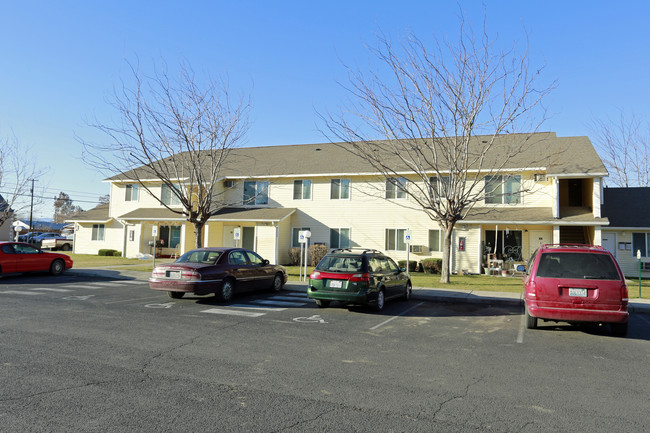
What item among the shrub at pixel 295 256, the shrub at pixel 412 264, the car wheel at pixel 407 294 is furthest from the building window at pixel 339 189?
the car wheel at pixel 407 294

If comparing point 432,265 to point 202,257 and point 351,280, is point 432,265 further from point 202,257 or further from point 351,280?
point 202,257

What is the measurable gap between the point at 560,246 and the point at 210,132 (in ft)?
52.9

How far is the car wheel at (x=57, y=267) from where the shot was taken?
19.5 m

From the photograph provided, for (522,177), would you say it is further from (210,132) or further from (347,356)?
(347,356)

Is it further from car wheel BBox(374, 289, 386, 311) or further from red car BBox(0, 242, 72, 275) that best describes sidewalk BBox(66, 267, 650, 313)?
red car BBox(0, 242, 72, 275)

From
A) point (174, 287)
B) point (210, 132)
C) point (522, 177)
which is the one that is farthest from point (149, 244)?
point (522, 177)

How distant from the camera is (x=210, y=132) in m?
21.2

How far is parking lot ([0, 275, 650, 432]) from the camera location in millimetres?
4430

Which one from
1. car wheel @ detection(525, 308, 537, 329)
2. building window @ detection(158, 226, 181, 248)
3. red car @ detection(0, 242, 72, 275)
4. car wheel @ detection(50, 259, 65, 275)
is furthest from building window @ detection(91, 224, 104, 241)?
car wheel @ detection(525, 308, 537, 329)

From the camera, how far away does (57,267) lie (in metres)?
19.7

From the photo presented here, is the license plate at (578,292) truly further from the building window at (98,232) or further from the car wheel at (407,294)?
the building window at (98,232)

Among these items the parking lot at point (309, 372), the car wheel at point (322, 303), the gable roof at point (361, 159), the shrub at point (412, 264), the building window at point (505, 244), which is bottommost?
the parking lot at point (309, 372)

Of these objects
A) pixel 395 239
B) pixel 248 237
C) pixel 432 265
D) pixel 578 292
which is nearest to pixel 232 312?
pixel 578 292

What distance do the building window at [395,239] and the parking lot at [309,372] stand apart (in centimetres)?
1488
